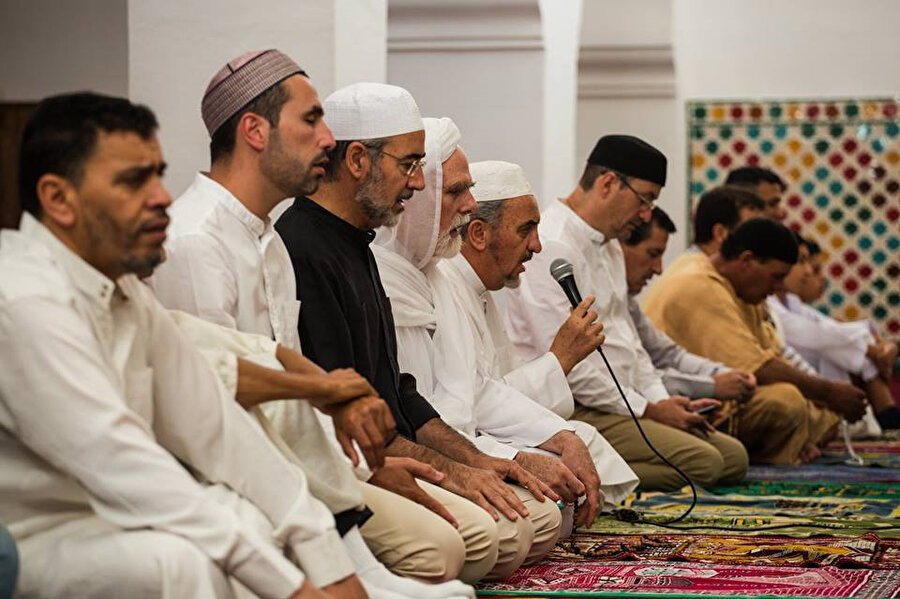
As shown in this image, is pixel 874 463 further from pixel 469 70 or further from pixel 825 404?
pixel 469 70

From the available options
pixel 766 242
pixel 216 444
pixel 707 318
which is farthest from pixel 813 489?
pixel 216 444

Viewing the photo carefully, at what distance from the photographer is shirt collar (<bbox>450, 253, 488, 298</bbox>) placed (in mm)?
5250

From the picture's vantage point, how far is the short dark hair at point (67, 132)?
2.73m

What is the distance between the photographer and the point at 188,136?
16.5 feet

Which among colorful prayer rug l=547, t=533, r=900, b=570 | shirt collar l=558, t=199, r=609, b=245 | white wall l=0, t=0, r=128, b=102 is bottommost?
colorful prayer rug l=547, t=533, r=900, b=570

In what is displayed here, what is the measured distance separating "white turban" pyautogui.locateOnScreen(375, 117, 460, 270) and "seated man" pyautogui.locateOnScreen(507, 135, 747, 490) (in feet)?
4.87

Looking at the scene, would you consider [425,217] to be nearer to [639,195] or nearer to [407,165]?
[407,165]

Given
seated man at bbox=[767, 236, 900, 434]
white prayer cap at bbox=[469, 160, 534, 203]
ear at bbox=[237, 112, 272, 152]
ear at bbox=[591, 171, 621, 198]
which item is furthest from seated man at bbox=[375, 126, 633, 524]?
seated man at bbox=[767, 236, 900, 434]

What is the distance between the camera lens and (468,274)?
5.26 m

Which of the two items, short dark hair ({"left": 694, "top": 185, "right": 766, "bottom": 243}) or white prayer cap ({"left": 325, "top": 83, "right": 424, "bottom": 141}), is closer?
white prayer cap ({"left": 325, "top": 83, "right": 424, "bottom": 141})

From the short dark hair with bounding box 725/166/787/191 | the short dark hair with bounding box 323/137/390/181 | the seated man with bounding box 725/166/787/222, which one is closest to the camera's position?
the short dark hair with bounding box 323/137/390/181

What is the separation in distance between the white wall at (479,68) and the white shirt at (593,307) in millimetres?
887

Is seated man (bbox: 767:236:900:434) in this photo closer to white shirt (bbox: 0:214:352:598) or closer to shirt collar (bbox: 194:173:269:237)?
shirt collar (bbox: 194:173:269:237)

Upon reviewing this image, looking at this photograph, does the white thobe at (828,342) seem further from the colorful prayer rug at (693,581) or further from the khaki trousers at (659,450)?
the colorful prayer rug at (693,581)
